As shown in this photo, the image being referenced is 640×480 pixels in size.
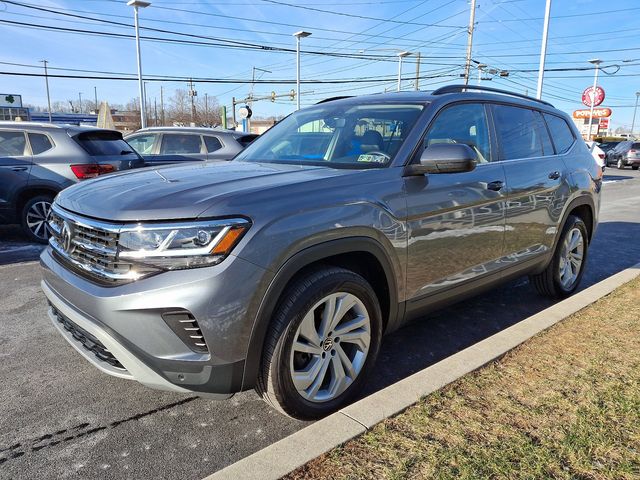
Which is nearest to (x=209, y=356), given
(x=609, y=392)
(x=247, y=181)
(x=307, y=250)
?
(x=307, y=250)

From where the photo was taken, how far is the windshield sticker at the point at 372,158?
117 inches

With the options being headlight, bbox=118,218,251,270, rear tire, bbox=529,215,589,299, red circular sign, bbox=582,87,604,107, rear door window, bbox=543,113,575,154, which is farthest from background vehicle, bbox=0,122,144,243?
red circular sign, bbox=582,87,604,107

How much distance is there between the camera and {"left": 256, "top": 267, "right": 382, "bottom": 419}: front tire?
232 centimetres

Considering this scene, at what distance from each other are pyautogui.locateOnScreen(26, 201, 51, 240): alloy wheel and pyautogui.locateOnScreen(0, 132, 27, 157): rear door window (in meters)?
0.78

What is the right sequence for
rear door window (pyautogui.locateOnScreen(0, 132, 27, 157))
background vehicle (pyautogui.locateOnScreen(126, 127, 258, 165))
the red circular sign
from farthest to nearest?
1. the red circular sign
2. background vehicle (pyautogui.locateOnScreen(126, 127, 258, 165))
3. rear door window (pyautogui.locateOnScreen(0, 132, 27, 157))

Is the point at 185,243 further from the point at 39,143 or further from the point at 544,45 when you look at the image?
the point at 544,45

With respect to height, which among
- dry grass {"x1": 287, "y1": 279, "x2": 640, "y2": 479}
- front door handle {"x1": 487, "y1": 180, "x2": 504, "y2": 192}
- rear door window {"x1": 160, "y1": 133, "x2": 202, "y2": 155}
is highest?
rear door window {"x1": 160, "y1": 133, "x2": 202, "y2": 155}

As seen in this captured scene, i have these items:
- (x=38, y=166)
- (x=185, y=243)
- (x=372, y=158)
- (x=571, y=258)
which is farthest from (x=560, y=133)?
(x=38, y=166)

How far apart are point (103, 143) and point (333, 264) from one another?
6.14 m

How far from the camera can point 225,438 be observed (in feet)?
8.18

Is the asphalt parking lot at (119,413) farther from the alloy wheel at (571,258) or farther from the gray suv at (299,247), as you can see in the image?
the alloy wheel at (571,258)

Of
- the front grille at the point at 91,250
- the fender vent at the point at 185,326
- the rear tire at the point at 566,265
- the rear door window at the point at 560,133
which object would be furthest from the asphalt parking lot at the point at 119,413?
the rear door window at the point at 560,133

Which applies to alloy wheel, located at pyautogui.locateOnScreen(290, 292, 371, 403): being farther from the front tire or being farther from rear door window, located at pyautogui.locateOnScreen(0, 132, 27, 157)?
rear door window, located at pyautogui.locateOnScreen(0, 132, 27, 157)

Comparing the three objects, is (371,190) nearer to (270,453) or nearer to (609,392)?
(270,453)
